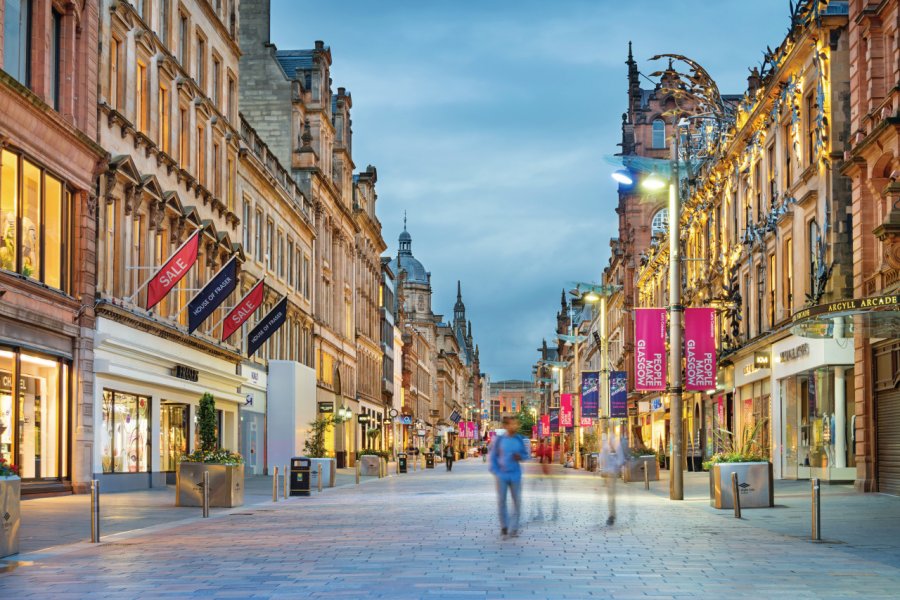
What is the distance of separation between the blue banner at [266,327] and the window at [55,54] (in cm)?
1720

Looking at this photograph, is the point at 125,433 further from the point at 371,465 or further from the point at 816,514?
the point at 371,465

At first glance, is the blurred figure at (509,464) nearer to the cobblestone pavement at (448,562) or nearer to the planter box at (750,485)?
the cobblestone pavement at (448,562)

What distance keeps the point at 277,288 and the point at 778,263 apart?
25.8 metres

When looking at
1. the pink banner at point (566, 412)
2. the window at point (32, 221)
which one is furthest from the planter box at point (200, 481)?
the pink banner at point (566, 412)

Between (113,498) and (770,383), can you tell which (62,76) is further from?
(770,383)

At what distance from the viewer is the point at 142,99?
37.9 metres

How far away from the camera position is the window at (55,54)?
1200 inches

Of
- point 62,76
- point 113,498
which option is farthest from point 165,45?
point 113,498

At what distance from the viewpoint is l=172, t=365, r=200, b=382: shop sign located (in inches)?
1610

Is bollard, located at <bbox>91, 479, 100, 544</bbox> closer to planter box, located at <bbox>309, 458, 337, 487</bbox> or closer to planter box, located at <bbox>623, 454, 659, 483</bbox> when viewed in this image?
planter box, located at <bbox>309, 458, 337, 487</bbox>

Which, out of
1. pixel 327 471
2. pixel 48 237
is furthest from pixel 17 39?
pixel 327 471

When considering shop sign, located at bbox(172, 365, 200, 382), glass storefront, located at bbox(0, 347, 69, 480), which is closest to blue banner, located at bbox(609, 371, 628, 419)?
shop sign, located at bbox(172, 365, 200, 382)

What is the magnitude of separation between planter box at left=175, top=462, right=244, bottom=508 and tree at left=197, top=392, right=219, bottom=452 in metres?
0.58

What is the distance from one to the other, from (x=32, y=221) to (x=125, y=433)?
367 inches
